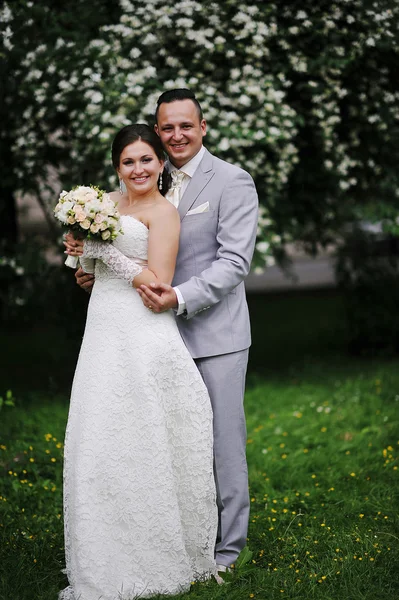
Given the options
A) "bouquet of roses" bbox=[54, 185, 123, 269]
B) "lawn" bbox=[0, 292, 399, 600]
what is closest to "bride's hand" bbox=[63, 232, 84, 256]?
"bouquet of roses" bbox=[54, 185, 123, 269]

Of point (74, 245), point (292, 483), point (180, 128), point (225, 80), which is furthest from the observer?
point (225, 80)

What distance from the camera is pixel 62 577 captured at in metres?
3.92

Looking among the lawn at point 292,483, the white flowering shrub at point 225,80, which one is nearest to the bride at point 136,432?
the lawn at point 292,483

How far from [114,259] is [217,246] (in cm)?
57

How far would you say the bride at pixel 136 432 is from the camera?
138 inches

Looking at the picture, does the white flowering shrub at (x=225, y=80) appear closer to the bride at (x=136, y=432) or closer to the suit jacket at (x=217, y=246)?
the suit jacket at (x=217, y=246)

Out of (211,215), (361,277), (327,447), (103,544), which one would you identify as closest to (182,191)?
(211,215)

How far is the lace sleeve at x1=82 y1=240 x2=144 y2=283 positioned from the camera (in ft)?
11.7

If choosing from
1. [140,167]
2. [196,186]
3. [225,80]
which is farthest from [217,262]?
[225,80]

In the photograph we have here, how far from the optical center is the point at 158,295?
3553 mm

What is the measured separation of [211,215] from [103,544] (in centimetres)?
159

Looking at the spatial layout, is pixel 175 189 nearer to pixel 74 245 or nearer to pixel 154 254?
pixel 154 254

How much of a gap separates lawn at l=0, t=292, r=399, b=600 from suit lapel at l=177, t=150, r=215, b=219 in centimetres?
172

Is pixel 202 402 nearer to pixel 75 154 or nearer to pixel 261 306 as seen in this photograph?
pixel 75 154
